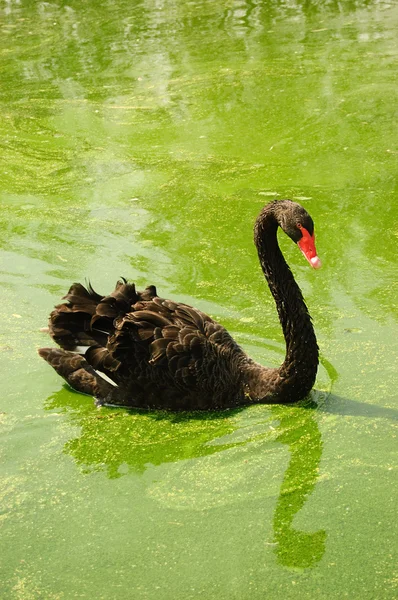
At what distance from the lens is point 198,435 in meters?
2.54

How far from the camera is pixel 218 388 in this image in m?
2.66

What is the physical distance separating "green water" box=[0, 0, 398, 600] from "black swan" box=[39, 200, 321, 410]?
6cm

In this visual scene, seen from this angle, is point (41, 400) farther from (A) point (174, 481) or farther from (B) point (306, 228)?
(B) point (306, 228)

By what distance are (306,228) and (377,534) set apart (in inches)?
33.6

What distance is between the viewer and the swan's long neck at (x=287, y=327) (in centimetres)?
260

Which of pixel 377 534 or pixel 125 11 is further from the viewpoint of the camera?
pixel 125 11

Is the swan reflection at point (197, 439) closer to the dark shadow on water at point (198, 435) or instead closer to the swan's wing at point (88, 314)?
the dark shadow on water at point (198, 435)

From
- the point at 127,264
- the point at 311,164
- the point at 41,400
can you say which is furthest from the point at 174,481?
the point at 311,164

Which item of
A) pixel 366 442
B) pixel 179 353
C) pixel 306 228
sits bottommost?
pixel 366 442

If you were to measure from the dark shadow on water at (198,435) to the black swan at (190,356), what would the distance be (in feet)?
0.16

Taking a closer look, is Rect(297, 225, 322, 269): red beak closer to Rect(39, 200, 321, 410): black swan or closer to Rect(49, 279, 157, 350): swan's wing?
Rect(39, 200, 321, 410): black swan

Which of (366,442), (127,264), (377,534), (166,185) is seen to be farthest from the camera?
(166,185)

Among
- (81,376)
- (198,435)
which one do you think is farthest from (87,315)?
(198,435)

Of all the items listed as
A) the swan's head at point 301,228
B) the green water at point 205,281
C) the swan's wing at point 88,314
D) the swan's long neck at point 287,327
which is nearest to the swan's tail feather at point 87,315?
the swan's wing at point 88,314
